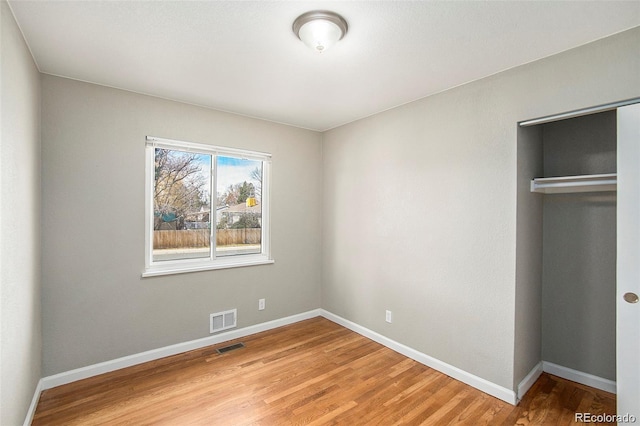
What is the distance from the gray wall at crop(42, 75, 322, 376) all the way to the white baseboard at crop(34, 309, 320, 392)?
0.05m

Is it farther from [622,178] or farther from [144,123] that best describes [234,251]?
[622,178]

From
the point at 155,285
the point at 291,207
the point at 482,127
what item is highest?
the point at 482,127

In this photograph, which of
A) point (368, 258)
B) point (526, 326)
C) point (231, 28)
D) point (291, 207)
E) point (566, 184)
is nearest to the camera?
point (231, 28)

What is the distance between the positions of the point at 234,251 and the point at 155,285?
94 centimetres

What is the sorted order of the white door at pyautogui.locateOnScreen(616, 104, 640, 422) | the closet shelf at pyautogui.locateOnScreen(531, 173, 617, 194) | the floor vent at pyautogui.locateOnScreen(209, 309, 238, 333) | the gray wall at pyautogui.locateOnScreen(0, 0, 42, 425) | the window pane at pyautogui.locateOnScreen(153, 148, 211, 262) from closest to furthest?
the gray wall at pyautogui.locateOnScreen(0, 0, 42, 425) < the white door at pyautogui.locateOnScreen(616, 104, 640, 422) < the closet shelf at pyautogui.locateOnScreen(531, 173, 617, 194) < the window pane at pyautogui.locateOnScreen(153, 148, 211, 262) < the floor vent at pyautogui.locateOnScreen(209, 309, 238, 333)

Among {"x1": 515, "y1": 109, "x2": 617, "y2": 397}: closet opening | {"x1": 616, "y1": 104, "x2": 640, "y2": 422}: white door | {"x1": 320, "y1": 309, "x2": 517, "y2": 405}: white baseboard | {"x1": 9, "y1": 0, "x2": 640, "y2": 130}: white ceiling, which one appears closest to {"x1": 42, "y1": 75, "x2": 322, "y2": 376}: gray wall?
{"x1": 9, "y1": 0, "x2": 640, "y2": 130}: white ceiling

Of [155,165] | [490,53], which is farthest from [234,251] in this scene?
[490,53]

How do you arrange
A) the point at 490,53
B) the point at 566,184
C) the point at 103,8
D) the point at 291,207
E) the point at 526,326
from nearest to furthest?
the point at 103,8, the point at 490,53, the point at 566,184, the point at 526,326, the point at 291,207

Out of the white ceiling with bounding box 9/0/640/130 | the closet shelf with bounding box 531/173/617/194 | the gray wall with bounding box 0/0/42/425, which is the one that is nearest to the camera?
the gray wall with bounding box 0/0/42/425

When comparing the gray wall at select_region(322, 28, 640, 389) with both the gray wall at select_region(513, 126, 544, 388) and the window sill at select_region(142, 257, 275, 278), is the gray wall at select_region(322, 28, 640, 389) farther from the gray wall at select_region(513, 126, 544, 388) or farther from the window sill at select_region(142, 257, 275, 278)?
the window sill at select_region(142, 257, 275, 278)

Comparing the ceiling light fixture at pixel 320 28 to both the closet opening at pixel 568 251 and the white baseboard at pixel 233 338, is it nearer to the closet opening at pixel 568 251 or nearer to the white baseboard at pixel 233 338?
the closet opening at pixel 568 251

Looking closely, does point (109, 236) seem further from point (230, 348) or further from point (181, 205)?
point (230, 348)

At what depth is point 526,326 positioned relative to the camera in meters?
2.54

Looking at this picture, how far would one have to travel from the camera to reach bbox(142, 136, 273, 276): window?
3.11 m
